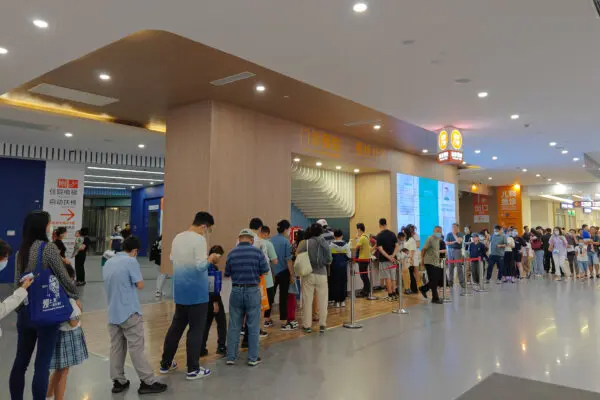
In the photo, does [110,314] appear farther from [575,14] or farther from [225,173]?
[575,14]

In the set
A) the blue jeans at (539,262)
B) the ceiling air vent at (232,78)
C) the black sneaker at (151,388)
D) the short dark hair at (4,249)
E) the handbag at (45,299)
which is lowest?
the black sneaker at (151,388)

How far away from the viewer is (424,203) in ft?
41.7

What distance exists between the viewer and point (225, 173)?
7.38 meters

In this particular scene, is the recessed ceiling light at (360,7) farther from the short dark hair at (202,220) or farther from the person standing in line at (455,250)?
the person standing in line at (455,250)

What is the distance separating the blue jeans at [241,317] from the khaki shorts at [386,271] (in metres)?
4.47

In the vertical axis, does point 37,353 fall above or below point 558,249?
below

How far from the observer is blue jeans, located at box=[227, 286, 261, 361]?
4277 mm

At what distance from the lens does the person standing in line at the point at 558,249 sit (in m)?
11.8

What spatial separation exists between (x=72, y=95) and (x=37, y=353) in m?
5.41

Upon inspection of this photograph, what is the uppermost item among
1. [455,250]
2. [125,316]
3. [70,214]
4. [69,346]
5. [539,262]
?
[70,214]

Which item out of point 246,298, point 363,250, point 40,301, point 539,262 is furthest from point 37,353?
point 539,262

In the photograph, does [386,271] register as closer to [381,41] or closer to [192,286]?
[381,41]

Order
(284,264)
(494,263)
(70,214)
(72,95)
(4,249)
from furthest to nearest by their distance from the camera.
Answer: (70,214), (494,263), (72,95), (284,264), (4,249)

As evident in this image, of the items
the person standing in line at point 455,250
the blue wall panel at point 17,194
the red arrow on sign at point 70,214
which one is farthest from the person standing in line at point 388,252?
the blue wall panel at point 17,194
